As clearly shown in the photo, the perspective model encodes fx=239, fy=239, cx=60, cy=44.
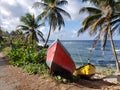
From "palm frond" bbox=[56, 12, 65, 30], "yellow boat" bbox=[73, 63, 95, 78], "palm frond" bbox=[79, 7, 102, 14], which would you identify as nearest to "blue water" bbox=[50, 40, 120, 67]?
"yellow boat" bbox=[73, 63, 95, 78]

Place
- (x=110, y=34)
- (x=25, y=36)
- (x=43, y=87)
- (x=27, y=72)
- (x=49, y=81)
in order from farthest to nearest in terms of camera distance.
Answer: (x=25, y=36) < (x=110, y=34) < (x=27, y=72) < (x=49, y=81) < (x=43, y=87)

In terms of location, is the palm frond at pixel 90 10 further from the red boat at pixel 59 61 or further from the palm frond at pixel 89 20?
the red boat at pixel 59 61

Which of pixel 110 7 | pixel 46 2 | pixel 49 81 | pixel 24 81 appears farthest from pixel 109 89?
pixel 46 2

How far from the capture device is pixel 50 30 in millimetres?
33438

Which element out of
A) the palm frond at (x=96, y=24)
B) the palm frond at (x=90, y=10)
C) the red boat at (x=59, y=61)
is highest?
the palm frond at (x=90, y=10)

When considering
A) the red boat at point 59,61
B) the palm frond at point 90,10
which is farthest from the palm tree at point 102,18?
the red boat at point 59,61

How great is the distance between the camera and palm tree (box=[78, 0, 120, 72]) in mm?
19516

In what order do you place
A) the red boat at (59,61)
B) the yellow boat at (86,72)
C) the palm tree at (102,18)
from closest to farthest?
the red boat at (59,61) < the yellow boat at (86,72) < the palm tree at (102,18)

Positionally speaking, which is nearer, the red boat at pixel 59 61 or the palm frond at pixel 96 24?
the red boat at pixel 59 61

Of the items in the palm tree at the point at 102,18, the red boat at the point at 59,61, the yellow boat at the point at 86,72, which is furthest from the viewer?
the palm tree at the point at 102,18

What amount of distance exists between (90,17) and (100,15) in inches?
35.5

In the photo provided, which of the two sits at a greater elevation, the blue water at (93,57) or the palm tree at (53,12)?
the palm tree at (53,12)

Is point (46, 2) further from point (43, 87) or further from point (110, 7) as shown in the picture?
point (43, 87)

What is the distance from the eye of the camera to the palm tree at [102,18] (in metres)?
19.5
